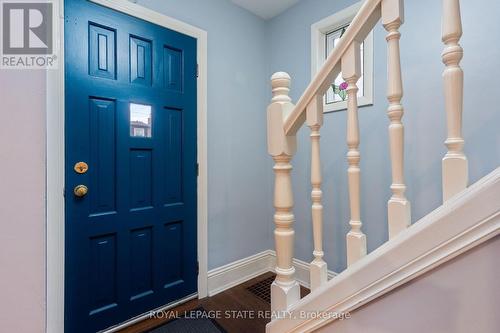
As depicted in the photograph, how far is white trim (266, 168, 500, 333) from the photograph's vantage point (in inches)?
24.6

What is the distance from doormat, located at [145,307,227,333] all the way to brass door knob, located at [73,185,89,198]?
3.29 ft

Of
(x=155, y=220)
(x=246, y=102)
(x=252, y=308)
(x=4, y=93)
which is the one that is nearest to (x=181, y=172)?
(x=155, y=220)

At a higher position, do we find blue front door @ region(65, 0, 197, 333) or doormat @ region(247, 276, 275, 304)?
blue front door @ region(65, 0, 197, 333)

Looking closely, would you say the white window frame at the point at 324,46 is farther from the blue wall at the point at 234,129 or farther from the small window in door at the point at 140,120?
the small window in door at the point at 140,120

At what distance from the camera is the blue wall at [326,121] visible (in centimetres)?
142

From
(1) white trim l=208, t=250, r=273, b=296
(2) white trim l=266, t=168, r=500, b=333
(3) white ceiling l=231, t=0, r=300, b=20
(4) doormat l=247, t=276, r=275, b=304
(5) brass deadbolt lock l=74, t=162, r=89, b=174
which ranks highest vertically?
(3) white ceiling l=231, t=0, r=300, b=20

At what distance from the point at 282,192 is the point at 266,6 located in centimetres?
206

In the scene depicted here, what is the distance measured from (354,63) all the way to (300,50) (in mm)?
1573

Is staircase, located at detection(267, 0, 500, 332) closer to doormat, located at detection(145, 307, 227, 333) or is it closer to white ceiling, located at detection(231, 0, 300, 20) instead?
doormat, located at detection(145, 307, 227, 333)

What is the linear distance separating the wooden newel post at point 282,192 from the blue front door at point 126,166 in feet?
3.60

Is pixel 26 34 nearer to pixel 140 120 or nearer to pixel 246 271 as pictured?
pixel 140 120

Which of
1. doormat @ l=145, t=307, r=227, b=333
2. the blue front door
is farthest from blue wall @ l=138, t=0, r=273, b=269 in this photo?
doormat @ l=145, t=307, r=227, b=333

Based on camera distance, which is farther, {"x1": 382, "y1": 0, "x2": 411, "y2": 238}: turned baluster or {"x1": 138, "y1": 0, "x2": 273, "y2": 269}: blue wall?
{"x1": 138, "y1": 0, "x2": 273, "y2": 269}: blue wall

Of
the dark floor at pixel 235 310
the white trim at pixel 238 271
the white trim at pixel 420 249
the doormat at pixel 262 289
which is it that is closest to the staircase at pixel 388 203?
the white trim at pixel 420 249
